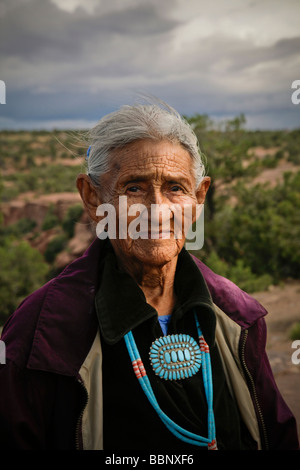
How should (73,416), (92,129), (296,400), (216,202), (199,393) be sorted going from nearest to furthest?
(73,416)
(199,393)
(92,129)
(296,400)
(216,202)

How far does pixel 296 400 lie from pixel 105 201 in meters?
4.18

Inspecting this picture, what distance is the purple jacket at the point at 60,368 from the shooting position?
1.38m

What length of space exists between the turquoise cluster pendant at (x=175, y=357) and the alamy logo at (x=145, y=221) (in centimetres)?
44

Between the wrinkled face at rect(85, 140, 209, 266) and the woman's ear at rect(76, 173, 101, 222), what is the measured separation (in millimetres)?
90

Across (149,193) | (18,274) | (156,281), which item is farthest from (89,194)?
(18,274)

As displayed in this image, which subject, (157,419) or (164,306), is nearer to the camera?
(157,419)

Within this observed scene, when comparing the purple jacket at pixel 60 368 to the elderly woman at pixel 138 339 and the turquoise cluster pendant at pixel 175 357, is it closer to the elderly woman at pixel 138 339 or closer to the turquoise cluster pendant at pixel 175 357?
the elderly woman at pixel 138 339

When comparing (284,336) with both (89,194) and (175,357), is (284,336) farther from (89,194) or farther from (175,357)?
(89,194)

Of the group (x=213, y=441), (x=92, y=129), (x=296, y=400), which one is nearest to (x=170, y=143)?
(x=92, y=129)

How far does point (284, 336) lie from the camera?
9.12 meters

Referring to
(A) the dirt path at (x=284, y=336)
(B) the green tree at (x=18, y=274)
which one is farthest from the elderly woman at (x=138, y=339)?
(B) the green tree at (x=18, y=274)

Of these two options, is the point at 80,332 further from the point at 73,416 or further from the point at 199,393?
the point at 199,393

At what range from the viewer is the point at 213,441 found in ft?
4.99
